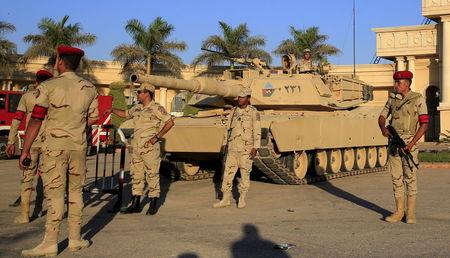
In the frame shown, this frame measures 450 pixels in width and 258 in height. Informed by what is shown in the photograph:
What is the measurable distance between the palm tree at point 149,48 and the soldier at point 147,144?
29.8 m

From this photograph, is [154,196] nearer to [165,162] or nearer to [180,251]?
[180,251]

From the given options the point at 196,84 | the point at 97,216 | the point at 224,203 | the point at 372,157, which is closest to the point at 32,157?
the point at 97,216

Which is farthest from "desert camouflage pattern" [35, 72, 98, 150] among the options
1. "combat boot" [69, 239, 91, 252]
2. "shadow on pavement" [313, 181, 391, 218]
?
"shadow on pavement" [313, 181, 391, 218]

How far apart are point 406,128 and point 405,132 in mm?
52

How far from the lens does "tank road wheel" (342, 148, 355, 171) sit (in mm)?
13977

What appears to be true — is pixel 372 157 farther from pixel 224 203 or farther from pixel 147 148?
pixel 147 148

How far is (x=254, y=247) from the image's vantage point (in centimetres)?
559

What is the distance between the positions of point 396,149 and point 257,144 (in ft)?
7.01

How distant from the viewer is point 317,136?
11.9 m

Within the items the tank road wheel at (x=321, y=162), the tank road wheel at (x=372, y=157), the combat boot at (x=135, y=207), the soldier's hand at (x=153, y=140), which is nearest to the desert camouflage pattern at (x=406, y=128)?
the soldier's hand at (x=153, y=140)

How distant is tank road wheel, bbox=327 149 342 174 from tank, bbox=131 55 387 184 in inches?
0.9

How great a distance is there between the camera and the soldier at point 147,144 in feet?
24.8

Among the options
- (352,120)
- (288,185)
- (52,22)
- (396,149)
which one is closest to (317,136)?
(288,185)

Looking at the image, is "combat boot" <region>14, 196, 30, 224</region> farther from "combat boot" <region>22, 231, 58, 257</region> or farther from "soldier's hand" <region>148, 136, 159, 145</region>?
"combat boot" <region>22, 231, 58, 257</region>
